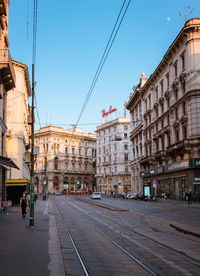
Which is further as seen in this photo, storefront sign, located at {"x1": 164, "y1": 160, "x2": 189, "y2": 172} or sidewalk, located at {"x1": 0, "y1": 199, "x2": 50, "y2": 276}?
storefront sign, located at {"x1": 164, "y1": 160, "x2": 189, "y2": 172}

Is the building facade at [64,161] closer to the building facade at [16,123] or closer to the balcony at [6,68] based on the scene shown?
the building facade at [16,123]

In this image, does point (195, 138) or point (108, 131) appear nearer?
point (195, 138)

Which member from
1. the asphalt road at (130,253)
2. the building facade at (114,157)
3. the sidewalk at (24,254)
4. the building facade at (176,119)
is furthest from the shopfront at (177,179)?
the building facade at (114,157)

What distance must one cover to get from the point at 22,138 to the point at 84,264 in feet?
142

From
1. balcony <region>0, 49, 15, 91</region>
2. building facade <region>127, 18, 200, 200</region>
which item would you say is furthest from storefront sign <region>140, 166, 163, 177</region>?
balcony <region>0, 49, 15, 91</region>

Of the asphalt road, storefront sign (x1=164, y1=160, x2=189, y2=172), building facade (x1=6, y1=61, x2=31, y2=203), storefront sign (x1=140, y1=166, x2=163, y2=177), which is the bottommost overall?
the asphalt road

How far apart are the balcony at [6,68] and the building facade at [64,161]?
7873 cm

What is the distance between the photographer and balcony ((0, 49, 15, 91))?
24469 millimetres

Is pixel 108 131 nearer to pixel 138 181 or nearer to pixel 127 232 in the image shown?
pixel 138 181

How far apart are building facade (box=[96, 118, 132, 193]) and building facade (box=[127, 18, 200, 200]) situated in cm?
3688

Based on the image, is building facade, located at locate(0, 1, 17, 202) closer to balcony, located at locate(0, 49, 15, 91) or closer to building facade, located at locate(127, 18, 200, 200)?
balcony, located at locate(0, 49, 15, 91)

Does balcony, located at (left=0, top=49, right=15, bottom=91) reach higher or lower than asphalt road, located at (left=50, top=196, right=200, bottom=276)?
higher

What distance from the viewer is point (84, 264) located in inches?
344

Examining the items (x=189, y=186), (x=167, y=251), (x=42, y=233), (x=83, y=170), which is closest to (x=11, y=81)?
(x=42, y=233)
